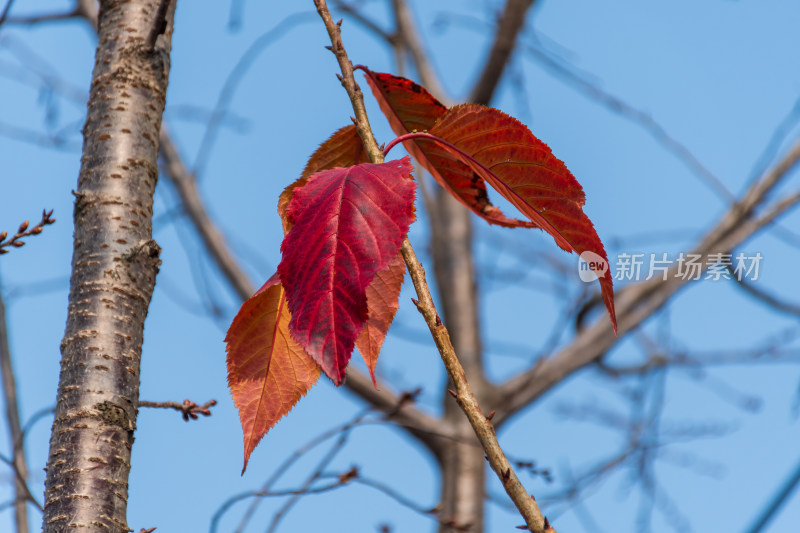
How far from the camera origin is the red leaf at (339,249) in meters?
0.49

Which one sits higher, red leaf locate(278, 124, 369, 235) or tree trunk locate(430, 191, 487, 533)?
tree trunk locate(430, 191, 487, 533)

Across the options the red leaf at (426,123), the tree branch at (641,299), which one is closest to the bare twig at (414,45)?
the tree branch at (641,299)

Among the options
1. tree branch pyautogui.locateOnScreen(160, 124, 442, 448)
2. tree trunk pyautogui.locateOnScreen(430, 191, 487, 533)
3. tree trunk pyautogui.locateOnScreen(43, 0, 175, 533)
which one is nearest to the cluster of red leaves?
tree trunk pyautogui.locateOnScreen(43, 0, 175, 533)

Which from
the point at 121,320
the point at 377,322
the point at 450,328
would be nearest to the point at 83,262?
the point at 121,320

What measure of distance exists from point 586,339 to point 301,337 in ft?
8.35

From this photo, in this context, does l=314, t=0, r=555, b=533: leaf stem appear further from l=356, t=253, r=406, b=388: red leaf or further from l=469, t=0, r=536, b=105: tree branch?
l=469, t=0, r=536, b=105: tree branch

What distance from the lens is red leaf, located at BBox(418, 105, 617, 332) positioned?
0.61 metres

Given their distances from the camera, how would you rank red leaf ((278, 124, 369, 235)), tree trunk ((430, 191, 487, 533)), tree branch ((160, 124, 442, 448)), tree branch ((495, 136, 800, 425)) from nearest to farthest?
red leaf ((278, 124, 369, 235)) → tree branch ((495, 136, 800, 425)) → tree trunk ((430, 191, 487, 533)) → tree branch ((160, 124, 442, 448))

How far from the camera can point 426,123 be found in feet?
2.57

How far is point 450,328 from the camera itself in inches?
118

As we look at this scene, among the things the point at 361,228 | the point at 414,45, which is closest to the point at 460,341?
the point at 414,45

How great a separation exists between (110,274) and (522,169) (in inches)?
18.9

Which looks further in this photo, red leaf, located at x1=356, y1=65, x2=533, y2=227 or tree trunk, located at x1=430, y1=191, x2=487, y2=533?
tree trunk, located at x1=430, y1=191, x2=487, y2=533

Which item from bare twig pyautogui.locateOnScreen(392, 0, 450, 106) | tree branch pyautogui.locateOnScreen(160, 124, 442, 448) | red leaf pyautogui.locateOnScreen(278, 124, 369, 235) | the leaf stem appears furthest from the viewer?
bare twig pyautogui.locateOnScreen(392, 0, 450, 106)
